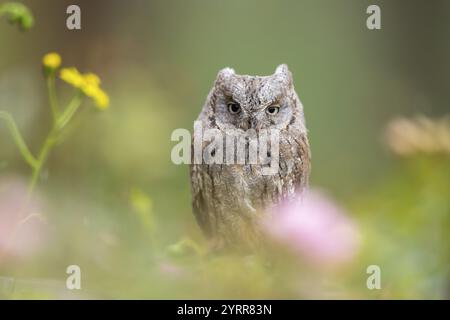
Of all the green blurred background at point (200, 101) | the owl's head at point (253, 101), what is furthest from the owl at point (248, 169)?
the green blurred background at point (200, 101)

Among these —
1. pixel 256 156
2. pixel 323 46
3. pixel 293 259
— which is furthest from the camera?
pixel 323 46

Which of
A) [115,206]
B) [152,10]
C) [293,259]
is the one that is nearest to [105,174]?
[115,206]

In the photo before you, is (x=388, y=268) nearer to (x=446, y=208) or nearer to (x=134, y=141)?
(x=446, y=208)

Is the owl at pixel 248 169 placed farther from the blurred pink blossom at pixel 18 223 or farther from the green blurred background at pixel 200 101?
the blurred pink blossom at pixel 18 223

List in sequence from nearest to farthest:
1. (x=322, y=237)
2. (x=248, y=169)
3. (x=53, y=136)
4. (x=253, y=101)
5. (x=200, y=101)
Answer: (x=322, y=237) < (x=53, y=136) < (x=253, y=101) < (x=248, y=169) < (x=200, y=101)

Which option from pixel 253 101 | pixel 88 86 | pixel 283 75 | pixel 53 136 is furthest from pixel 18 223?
pixel 283 75

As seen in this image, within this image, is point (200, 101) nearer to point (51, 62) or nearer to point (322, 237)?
point (51, 62)

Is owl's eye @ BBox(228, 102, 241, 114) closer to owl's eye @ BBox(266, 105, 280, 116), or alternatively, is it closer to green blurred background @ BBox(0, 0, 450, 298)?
owl's eye @ BBox(266, 105, 280, 116)
